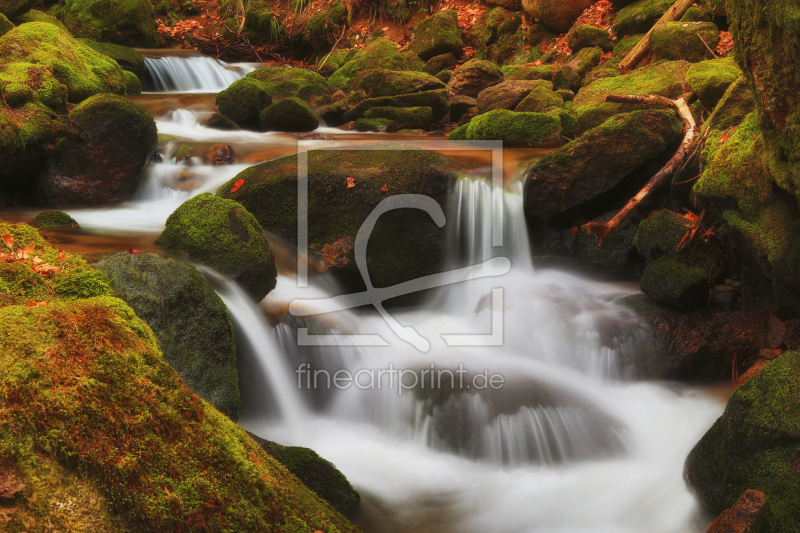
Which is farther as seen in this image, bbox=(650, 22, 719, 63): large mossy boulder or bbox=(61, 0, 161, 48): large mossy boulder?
bbox=(61, 0, 161, 48): large mossy boulder

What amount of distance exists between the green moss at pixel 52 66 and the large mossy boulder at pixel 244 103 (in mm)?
1858

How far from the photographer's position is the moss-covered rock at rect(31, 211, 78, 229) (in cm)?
546

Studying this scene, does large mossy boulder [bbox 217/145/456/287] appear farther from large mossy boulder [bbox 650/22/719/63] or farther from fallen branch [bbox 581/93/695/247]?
large mossy boulder [bbox 650/22/719/63]

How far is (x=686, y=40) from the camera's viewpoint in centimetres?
962

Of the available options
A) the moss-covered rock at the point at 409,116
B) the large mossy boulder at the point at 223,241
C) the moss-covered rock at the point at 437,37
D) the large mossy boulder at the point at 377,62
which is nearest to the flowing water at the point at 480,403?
the large mossy boulder at the point at 223,241

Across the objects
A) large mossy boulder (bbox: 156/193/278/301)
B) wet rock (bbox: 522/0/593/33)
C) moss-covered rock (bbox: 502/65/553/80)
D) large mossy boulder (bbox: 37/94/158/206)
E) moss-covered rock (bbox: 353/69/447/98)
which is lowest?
large mossy boulder (bbox: 156/193/278/301)

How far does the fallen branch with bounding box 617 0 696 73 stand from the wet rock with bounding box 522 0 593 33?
312 cm

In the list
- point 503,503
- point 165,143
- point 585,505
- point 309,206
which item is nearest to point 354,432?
point 503,503

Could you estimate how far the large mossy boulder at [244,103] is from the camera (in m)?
10.3

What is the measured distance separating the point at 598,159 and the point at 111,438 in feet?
19.9

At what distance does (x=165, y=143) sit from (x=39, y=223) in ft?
10.2

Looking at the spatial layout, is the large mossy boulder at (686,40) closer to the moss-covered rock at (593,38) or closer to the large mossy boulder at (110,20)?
the moss-covered rock at (593,38)

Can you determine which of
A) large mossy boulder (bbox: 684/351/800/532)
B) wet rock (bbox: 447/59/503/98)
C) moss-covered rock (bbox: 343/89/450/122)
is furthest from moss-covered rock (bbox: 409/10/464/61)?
large mossy boulder (bbox: 684/351/800/532)

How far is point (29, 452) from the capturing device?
131cm
